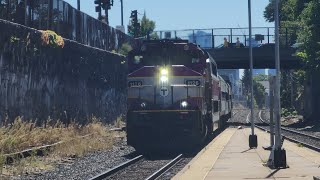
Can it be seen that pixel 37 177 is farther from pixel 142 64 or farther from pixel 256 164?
pixel 142 64

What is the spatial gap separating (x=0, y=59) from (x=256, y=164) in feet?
32.6

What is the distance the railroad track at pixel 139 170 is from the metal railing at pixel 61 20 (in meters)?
8.55

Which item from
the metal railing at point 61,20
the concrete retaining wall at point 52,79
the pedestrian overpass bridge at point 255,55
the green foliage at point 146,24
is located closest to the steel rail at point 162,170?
the concrete retaining wall at point 52,79

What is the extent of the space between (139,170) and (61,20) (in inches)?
580

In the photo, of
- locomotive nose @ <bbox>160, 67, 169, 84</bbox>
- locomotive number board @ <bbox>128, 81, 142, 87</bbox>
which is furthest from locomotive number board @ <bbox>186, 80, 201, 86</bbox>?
locomotive number board @ <bbox>128, 81, 142, 87</bbox>

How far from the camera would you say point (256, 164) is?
16234 millimetres

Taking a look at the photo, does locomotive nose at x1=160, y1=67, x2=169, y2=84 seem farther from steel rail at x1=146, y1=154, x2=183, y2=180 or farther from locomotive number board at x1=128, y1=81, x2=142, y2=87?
steel rail at x1=146, y1=154, x2=183, y2=180

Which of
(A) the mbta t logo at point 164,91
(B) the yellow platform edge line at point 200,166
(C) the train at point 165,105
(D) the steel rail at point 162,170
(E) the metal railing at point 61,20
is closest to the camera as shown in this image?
(B) the yellow platform edge line at point 200,166

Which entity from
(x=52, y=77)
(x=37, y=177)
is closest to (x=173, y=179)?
(x=37, y=177)

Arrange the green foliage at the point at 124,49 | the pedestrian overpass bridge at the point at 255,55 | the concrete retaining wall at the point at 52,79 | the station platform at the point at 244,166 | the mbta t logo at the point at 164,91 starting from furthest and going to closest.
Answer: the pedestrian overpass bridge at the point at 255,55 → the green foliage at the point at 124,49 → the concrete retaining wall at the point at 52,79 → the mbta t logo at the point at 164,91 → the station platform at the point at 244,166

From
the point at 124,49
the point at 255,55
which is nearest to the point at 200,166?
the point at 124,49

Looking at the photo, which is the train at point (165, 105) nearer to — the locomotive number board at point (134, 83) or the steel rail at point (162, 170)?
the locomotive number board at point (134, 83)

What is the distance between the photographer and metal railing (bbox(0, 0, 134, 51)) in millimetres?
23766

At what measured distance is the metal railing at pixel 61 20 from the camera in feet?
78.0
